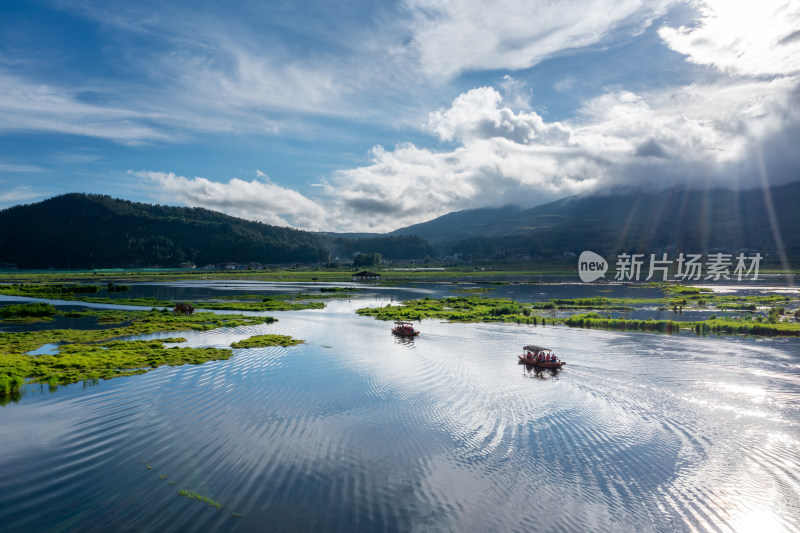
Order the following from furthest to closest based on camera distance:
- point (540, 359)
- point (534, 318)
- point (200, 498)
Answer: point (534, 318) < point (540, 359) < point (200, 498)

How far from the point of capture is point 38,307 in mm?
56562

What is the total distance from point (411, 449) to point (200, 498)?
7.78 m

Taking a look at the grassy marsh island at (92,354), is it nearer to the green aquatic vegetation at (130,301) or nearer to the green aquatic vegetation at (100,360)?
the green aquatic vegetation at (100,360)

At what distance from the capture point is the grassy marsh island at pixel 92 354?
2580cm

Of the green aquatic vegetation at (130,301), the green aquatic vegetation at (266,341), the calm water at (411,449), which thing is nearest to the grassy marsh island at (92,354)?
the calm water at (411,449)

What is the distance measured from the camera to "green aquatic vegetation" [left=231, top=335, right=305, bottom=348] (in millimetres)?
37550

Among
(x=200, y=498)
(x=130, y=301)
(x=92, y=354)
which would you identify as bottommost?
(x=200, y=498)

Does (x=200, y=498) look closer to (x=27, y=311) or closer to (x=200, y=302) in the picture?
(x=27, y=311)

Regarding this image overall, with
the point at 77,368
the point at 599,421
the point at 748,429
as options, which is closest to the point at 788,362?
the point at 748,429

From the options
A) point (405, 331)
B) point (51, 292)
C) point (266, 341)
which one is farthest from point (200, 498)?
point (51, 292)

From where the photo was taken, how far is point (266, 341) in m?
39.0

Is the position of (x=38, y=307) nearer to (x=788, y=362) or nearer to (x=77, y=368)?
(x=77, y=368)

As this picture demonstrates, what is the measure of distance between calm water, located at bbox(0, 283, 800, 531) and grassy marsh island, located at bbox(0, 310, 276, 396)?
189cm

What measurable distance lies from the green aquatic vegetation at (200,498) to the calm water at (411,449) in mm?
168
